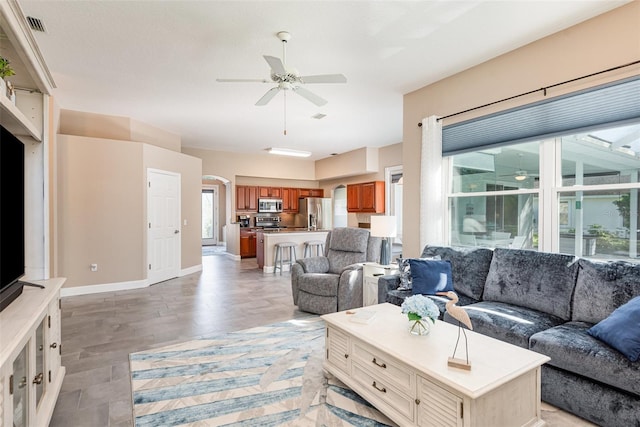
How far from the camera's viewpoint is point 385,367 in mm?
1968

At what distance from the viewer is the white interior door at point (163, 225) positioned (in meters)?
5.70

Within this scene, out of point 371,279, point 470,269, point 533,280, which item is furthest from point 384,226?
point 533,280

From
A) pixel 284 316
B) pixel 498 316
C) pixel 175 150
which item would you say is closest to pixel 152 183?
pixel 175 150

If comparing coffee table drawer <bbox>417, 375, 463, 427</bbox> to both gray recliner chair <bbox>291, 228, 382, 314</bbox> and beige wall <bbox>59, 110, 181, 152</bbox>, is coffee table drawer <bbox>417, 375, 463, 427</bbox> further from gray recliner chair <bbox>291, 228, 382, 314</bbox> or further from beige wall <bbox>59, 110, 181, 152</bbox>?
A: beige wall <bbox>59, 110, 181, 152</bbox>

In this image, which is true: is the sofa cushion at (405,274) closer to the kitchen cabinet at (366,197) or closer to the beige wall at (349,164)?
the kitchen cabinet at (366,197)

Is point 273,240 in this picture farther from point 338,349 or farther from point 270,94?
point 338,349

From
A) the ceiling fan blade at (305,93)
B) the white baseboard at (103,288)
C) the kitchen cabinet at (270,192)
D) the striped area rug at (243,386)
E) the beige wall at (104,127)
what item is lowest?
the striped area rug at (243,386)

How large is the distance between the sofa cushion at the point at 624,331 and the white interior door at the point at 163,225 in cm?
600

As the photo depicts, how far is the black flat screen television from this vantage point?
1731 millimetres

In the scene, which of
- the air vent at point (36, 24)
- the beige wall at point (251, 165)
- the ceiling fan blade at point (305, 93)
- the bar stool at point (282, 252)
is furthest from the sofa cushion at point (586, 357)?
the beige wall at point (251, 165)

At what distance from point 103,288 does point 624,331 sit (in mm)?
6277

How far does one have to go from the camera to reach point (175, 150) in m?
6.77

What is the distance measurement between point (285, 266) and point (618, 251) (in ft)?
18.6

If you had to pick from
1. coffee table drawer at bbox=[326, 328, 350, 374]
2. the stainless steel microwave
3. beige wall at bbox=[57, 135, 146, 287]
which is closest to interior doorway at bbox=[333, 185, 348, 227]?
the stainless steel microwave
